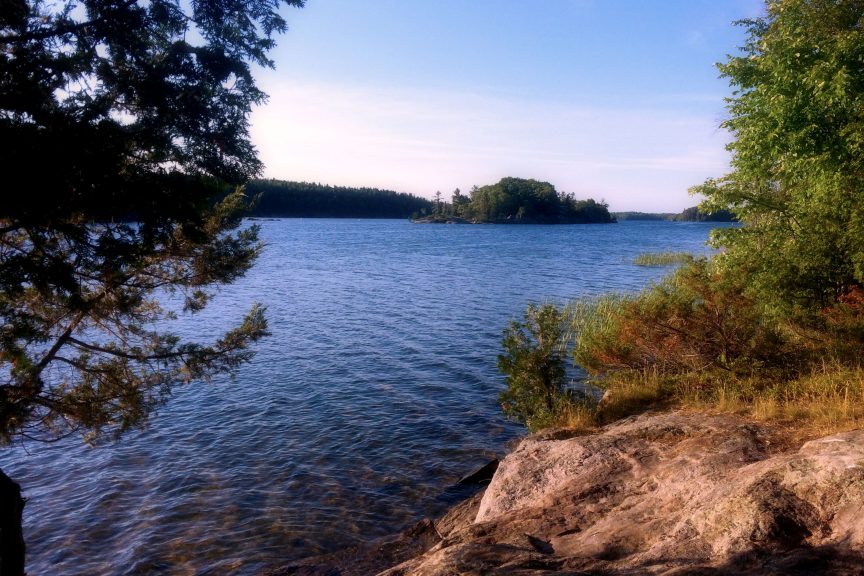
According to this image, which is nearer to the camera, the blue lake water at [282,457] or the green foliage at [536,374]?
the blue lake water at [282,457]

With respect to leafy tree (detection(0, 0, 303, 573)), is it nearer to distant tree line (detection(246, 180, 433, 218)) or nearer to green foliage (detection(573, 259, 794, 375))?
green foliage (detection(573, 259, 794, 375))

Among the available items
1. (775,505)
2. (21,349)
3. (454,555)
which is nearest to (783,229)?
(775,505)

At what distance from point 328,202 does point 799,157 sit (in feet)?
544

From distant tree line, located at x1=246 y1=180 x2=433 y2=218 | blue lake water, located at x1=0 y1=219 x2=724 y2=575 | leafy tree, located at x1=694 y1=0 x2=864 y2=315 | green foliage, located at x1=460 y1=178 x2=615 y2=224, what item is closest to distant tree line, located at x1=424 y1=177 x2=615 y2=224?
green foliage, located at x1=460 y1=178 x2=615 y2=224

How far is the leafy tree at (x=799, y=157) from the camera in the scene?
375 inches

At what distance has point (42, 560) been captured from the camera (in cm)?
865

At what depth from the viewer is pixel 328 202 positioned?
170875mm

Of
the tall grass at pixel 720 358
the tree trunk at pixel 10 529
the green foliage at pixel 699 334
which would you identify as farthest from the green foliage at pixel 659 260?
the tree trunk at pixel 10 529

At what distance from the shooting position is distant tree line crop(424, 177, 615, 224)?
155750mm

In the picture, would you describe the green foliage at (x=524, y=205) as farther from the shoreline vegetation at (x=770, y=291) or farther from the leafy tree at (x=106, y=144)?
the leafy tree at (x=106, y=144)

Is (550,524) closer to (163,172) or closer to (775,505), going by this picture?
(775,505)

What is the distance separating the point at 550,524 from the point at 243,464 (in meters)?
7.26

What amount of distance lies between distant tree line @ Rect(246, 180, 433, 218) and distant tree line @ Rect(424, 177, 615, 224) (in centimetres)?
1175

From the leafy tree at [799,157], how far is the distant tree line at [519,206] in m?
142
